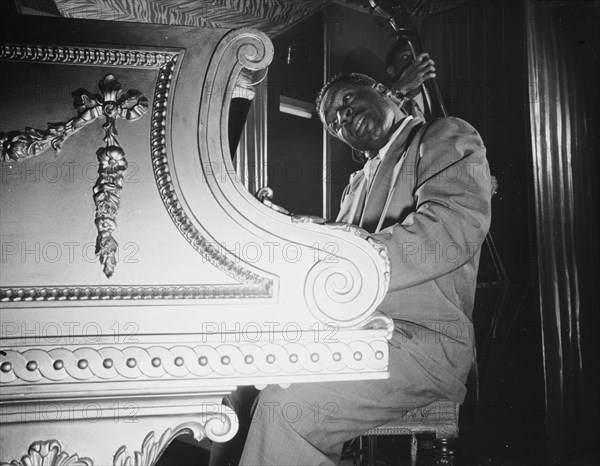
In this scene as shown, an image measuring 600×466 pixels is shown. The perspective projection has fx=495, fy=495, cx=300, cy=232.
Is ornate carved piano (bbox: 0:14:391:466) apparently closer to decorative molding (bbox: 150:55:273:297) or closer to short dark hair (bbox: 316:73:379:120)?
decorative molding (bbox: 150:55:273:297)

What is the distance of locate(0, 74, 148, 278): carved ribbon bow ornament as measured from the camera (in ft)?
1.16

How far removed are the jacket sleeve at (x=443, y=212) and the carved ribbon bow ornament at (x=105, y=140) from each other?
224mm

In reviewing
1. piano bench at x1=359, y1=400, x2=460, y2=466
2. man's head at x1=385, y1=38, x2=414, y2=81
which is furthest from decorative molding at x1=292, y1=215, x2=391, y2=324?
man's head at x1=385, y1=38, x2=414, y2=81

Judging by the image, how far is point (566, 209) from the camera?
1.30 metres

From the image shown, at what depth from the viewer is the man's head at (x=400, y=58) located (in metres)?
1.41

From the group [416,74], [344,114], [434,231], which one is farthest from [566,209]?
[434,231]

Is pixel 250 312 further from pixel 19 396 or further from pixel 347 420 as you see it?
pixel 347 420

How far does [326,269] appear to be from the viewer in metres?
0.37

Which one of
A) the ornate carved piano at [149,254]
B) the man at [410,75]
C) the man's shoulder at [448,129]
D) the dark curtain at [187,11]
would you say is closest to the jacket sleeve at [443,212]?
the man's shoulder at [448,129]

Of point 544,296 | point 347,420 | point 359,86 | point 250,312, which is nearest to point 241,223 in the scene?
point 250,312

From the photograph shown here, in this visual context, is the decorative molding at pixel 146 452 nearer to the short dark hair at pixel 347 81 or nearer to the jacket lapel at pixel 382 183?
the jacket lapel at pixel 382 183

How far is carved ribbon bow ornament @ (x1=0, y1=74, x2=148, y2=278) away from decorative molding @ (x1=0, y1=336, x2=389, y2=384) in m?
0.06

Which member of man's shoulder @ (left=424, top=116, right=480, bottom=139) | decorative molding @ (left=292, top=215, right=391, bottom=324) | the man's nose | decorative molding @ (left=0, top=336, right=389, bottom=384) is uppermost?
the man's nose

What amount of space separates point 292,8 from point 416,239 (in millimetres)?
1055
